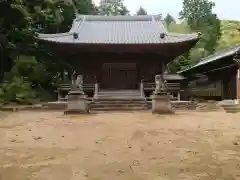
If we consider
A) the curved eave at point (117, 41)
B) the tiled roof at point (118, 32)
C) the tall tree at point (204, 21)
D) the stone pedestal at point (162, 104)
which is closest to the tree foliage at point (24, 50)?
the curved eave at point (117, 41)

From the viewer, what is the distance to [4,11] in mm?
22812

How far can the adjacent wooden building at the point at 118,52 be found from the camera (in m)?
22.1

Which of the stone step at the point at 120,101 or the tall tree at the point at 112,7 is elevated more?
the tall tree at the point at 112,7

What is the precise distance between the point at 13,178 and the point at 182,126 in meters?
6.45

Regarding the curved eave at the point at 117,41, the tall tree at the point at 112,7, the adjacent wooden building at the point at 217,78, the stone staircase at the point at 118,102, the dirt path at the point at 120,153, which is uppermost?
the tall tree at the point at 112,7

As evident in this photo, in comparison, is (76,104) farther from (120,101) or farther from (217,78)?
(217,78)

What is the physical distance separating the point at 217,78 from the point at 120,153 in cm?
2053

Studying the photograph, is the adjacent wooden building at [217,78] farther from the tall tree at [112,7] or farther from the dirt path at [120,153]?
the tall tree at [112,7]

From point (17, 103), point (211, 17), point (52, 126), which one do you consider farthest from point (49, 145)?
point (211, 17)

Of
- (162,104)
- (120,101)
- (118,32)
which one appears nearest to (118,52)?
(118,32)

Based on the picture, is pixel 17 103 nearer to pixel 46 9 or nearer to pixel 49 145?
pixel 46 9

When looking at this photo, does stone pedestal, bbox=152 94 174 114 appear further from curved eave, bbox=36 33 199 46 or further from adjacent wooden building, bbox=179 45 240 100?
curved eave, bbox=36 33 199 46

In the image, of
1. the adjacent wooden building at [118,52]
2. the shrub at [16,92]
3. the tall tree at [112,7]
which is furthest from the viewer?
the tall tree at [112,7]

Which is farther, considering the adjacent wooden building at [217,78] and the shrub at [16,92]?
the adjacent wooden building at [217,78]
